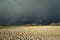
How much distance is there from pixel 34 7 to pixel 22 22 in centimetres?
55

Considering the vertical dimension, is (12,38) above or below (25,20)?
below

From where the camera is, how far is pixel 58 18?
12.5 feet

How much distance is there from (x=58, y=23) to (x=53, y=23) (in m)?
0.13

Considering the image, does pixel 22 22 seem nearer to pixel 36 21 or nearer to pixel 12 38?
pixel 36 21

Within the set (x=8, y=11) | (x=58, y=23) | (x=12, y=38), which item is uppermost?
(x=8, y=11)

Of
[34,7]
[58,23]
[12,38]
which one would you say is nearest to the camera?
[12,38]

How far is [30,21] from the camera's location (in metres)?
3.87

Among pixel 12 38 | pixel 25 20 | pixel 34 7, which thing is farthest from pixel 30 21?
pixel 12 38

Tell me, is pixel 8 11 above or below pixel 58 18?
above

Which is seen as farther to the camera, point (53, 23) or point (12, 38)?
point (53, 23)

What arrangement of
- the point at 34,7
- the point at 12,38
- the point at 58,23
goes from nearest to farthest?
the point at 12,38, the point at 58,23, the point at 34,7

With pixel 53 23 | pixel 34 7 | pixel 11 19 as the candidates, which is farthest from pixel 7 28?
pixel 53 23

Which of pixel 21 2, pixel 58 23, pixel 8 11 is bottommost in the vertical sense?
pixel 58 23

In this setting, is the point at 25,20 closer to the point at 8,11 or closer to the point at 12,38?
the point at 8,11
